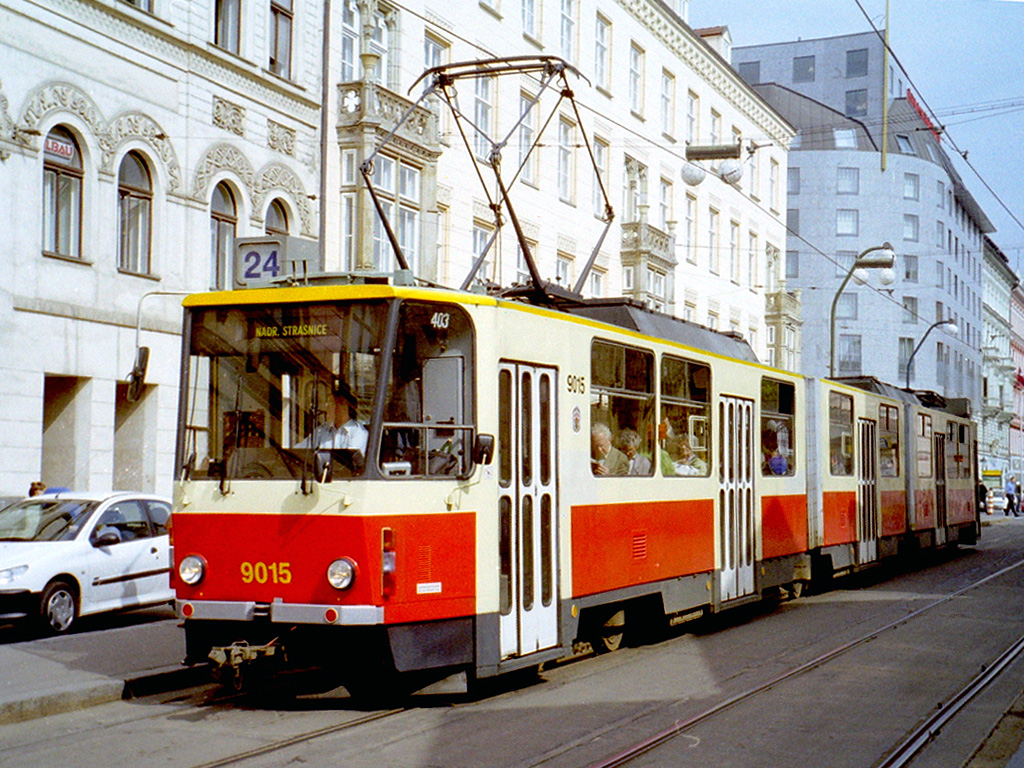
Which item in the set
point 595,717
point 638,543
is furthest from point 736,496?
point 595,717

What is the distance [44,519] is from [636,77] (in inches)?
1052

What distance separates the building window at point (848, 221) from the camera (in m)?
73.6

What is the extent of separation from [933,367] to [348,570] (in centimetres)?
7350

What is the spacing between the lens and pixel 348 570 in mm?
8555

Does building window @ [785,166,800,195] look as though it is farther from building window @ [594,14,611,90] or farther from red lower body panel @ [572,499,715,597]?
red lower body panel @ [572,499,715,597]

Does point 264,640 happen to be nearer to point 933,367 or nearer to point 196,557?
point 196,557

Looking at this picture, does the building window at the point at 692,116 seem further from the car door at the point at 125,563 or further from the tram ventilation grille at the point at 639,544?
the tram ventilation grille at the point at 639,544

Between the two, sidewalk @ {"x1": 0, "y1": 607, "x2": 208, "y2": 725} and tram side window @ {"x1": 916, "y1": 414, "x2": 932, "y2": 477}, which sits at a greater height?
tram side window @ {"x1": 916, "y1": 414, "x2": 932, "y2": 477}

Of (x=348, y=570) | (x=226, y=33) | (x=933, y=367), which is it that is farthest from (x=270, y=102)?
(x=933, y=367)

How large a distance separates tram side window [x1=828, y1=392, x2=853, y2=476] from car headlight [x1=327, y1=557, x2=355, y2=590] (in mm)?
11173

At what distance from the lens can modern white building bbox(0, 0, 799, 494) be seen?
61.4 feet

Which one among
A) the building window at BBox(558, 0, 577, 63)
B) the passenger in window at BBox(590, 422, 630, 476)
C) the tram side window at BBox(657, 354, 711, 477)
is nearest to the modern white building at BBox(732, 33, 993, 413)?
the building window at BBox(558, 0, 577, 63)

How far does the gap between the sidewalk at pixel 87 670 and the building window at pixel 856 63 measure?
71632 mm

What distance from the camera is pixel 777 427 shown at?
16.0 meters
